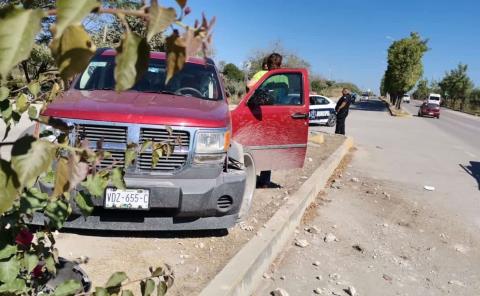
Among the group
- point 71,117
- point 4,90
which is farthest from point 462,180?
point 4,90

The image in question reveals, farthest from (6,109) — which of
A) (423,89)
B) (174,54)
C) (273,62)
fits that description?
(423,89)

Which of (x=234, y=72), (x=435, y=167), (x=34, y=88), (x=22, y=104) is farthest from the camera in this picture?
(x=234, y=72)

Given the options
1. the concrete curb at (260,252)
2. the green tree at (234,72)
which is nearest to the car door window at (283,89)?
the concrete curb at (260,252)

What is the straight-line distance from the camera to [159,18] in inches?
37.6

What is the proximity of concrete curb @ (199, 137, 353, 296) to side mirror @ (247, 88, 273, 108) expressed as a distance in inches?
51.3

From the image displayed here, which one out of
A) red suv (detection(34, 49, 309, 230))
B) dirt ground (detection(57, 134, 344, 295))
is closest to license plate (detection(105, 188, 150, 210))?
red suv (detection(34, 49, 309, 230))

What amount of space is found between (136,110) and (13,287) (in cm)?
265

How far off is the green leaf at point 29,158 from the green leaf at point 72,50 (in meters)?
0.20

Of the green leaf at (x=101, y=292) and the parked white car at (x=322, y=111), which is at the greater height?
the green leaf at (x=101, y=292)

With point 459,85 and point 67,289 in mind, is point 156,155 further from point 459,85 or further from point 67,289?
point 459,85

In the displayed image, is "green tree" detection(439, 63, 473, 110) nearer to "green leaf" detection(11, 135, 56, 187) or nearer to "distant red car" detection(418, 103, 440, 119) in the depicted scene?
"distant red car" detection(418, 103, 440, 119)

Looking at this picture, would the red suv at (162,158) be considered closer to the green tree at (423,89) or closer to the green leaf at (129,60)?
the green leaf at (129,60)

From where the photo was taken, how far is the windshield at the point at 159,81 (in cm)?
544

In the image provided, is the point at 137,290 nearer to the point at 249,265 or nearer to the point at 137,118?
the point at 249,265
